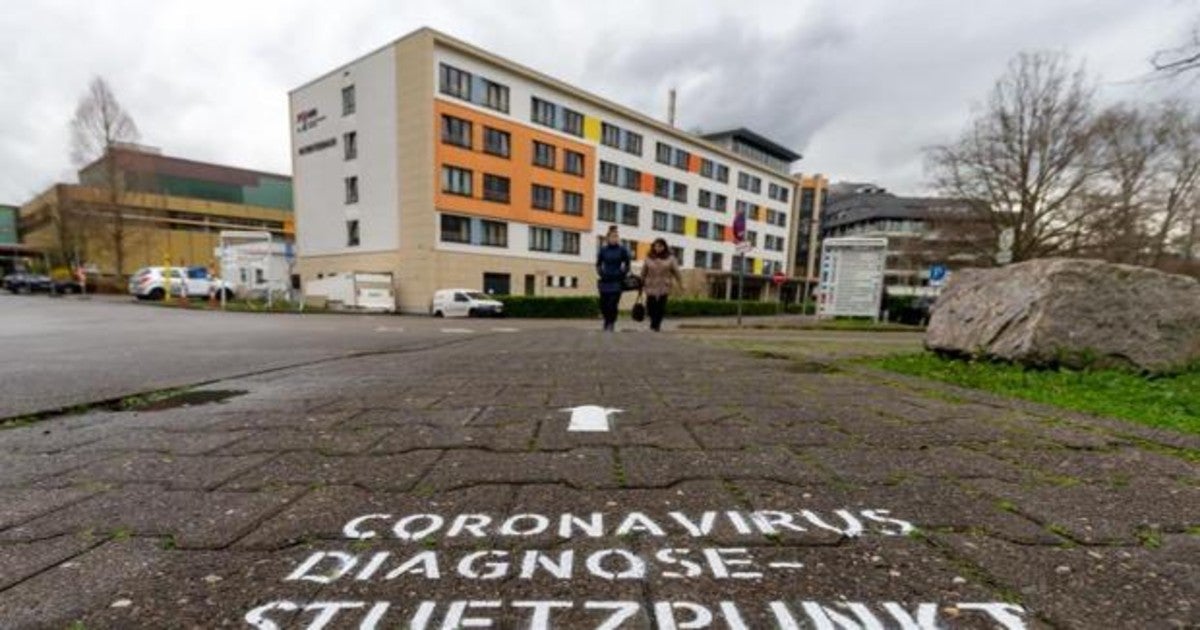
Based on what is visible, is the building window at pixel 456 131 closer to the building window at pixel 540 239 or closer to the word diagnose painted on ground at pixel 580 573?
the building window at pixel 540 239

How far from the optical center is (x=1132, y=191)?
72.8ft

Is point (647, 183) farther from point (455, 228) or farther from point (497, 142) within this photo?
point (455, 228)

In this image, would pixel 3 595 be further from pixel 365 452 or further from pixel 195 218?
pixel 195 218

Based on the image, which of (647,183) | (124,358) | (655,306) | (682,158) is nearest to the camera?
(124,358)

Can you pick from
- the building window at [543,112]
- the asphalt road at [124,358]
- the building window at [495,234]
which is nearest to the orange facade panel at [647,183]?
the building window at [543,112]

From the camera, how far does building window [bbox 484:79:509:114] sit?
31.7 metres

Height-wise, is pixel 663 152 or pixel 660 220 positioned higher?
pixel 663 152

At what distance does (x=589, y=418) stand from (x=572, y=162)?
118ft

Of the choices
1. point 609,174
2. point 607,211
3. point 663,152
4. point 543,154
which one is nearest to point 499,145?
point 543,154

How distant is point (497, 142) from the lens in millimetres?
32406

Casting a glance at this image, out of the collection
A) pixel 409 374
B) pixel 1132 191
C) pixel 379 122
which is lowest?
pixel 409 374

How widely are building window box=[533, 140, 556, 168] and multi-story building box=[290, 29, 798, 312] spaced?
10 centimetres

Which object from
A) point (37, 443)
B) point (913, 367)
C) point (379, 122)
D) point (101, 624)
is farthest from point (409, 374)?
point (379, 122)

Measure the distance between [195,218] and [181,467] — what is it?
228 feet
